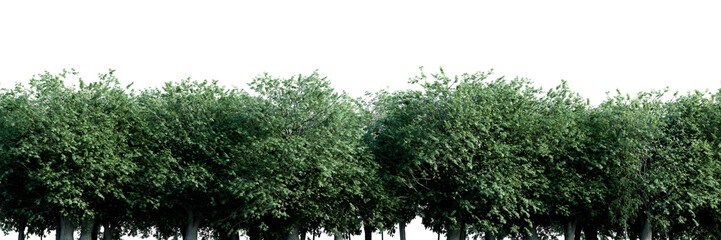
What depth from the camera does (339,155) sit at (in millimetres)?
45625

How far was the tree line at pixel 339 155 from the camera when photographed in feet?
141

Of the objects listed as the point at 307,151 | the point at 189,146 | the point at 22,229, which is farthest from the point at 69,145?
the point at 22,229

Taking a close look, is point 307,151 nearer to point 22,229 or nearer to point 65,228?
point 65,228

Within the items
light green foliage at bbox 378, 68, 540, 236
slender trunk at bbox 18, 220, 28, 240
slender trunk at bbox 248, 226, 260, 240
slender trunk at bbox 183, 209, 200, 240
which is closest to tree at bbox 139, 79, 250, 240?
slender trunk at bbox 183, 209, 200, 240

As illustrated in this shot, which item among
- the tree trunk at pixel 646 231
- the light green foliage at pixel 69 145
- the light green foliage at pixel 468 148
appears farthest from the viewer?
the tree trunk at pixel 646 231

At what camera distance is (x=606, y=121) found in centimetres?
4897

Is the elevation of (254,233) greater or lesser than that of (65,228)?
lesser

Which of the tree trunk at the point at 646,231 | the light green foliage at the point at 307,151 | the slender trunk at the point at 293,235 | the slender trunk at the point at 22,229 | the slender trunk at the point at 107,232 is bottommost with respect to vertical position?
the tree trunk at the point at 646,231

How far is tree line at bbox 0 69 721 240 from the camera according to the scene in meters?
43.0

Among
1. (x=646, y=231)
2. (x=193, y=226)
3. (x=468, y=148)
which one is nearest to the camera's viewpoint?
(x=468, y=148)

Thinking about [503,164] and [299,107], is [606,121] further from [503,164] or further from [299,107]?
[299,107]

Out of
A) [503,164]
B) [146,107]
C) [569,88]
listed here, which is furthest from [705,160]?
[146,107]

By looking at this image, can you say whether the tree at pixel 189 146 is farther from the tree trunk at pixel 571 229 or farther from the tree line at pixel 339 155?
the tree trunk at pixel 571 229

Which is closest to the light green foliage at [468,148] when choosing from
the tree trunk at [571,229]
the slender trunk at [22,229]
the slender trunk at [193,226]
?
the tree trunk at [571,229]
